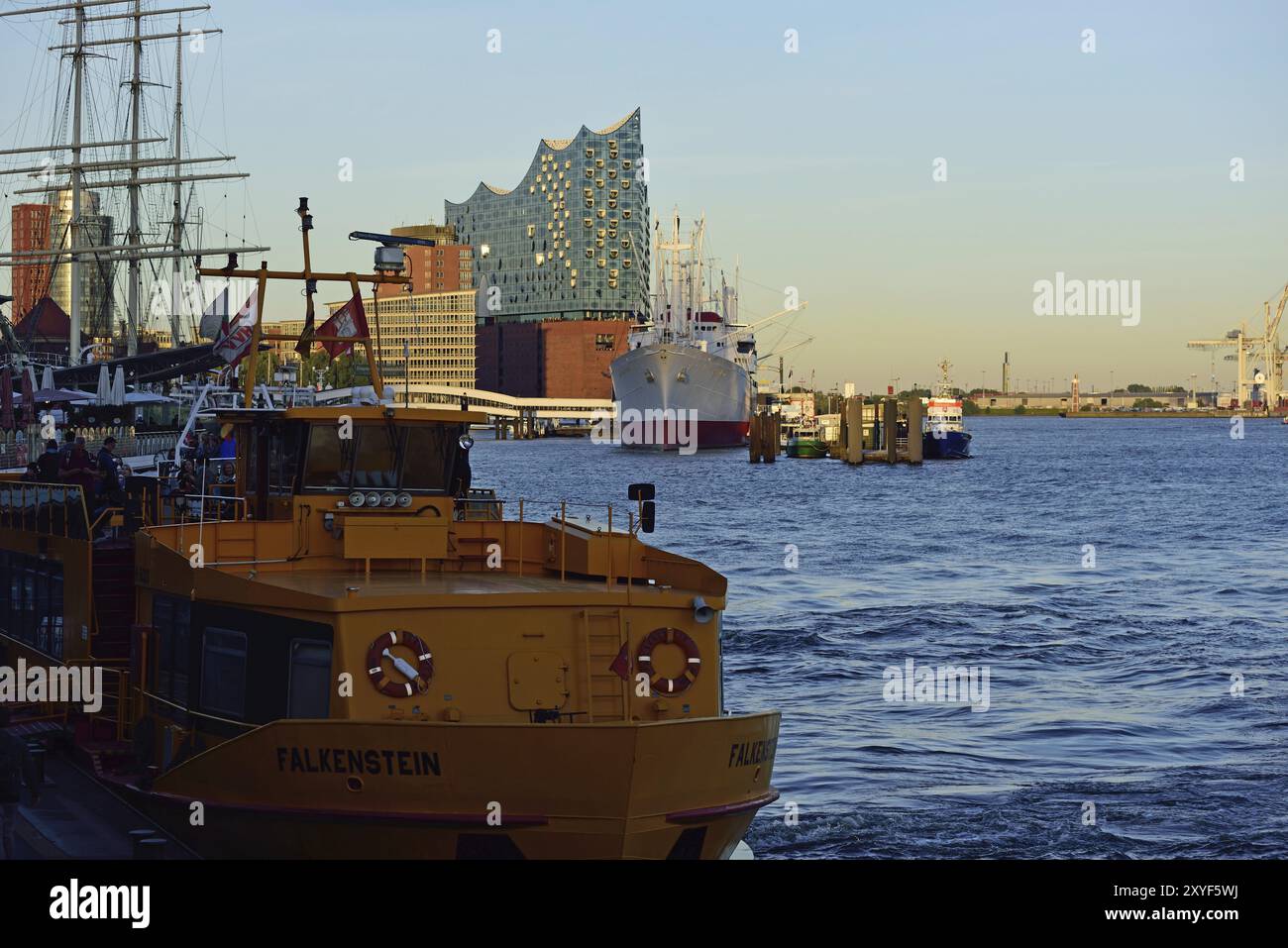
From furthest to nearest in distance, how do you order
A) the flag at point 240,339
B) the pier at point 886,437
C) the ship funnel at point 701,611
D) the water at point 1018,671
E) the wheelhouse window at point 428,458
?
the pier at point 886,437 < the flag at point 240,339 < the water at point 1018,671 < the wheelhouse window at point 428,458 < the ship funnel at point 701,611

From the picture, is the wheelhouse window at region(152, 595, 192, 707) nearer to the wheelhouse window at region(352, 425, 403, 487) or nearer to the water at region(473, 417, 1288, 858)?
the wheelhouse window at region(352, 425, 403, 487)

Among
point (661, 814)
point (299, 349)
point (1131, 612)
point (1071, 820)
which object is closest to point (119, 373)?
point (1131, 612)

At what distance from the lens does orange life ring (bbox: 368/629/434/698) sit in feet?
45.3

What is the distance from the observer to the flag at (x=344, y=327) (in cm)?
2034

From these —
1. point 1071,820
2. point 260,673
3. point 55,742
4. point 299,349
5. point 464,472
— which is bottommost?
point 1071,820

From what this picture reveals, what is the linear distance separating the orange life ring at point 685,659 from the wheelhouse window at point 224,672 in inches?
150

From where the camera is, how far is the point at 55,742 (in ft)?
62.2

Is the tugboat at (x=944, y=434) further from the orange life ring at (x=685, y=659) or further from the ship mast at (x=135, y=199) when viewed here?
the orange life ring at (x=685, y=659)

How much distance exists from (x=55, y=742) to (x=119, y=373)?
4952cm

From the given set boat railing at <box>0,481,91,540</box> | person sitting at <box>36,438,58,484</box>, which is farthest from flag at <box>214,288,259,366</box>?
boat railing at <box>0,481,91,540</box>

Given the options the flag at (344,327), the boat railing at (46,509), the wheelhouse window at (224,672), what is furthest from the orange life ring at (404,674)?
the flag at (344,327)

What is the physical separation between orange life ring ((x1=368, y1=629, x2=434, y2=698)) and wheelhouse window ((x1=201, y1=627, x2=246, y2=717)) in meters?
1.73
